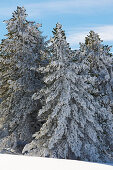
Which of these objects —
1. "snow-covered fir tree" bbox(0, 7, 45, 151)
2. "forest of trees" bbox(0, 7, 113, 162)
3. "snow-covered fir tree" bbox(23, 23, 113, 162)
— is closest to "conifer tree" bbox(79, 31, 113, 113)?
"forest of trees" bbox(0, 7, 113, 162)

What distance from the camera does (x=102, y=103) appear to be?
2134 centimetres

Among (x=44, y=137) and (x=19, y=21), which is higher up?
(x=19, y=21)

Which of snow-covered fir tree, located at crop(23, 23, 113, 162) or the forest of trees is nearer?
snow-covered fir tree, located at crop(23, 23, 113, 162)

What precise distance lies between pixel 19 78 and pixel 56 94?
16.7ft

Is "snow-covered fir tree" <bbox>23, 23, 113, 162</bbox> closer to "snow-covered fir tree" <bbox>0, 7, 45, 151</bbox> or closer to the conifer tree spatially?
the conifer tree

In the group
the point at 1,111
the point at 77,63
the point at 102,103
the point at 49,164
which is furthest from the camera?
the point at 1,111

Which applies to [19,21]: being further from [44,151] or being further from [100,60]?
[44,151]

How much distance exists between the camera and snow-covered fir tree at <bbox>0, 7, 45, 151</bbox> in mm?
21875

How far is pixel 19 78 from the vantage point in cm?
2189

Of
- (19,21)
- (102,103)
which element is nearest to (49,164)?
(102,103)

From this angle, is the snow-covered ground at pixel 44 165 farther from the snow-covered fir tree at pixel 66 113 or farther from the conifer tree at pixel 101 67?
the conifer tree at pixel 101 67

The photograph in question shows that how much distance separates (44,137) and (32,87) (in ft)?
15.2

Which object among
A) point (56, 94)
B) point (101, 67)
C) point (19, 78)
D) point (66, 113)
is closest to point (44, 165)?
point (66, 113)

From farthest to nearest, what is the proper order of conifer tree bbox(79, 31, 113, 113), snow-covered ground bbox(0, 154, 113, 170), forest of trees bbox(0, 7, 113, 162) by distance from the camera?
conifer tree bbox(79, 31, 113, 113)
forest of trees bbox(0, 7, 113, 162)
snow-covered ground bbox(0, 154, 113, 170)
